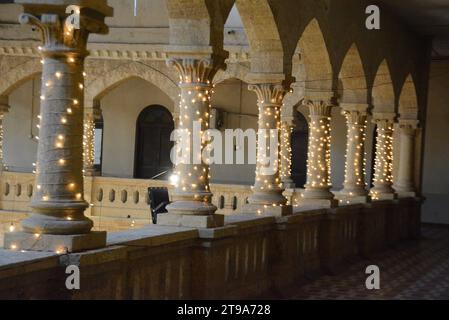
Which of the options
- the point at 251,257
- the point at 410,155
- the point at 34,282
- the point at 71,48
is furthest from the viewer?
the point at 410,155

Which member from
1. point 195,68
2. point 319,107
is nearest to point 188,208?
point 195,68

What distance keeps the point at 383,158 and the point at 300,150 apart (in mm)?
4490

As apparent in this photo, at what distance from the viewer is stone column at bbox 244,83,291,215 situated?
1024 cm

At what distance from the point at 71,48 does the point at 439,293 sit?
6.91m

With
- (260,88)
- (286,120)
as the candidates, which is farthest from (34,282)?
(286,120)

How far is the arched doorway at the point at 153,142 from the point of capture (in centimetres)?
2147

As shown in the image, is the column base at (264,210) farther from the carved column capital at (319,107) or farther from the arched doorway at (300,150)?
the arched doorway at (300,150)

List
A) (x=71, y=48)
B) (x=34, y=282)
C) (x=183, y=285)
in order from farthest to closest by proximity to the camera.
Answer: (x=183, y=285) < (x=71, y=48) < (x=34, y=282)

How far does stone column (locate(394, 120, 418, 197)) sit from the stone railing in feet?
11.8

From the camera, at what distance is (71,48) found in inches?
229

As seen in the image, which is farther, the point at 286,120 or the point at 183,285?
the point at 286,120

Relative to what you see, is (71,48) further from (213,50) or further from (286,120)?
(286,120)

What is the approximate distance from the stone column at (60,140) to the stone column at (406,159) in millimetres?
12720

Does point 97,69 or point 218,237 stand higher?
point 97,69
